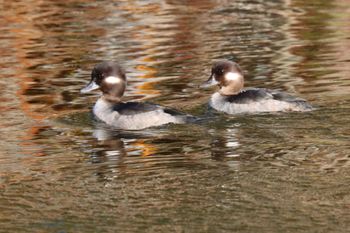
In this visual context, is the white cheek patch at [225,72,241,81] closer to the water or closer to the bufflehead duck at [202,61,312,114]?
the bufflehead duck at [202,61,312,114]

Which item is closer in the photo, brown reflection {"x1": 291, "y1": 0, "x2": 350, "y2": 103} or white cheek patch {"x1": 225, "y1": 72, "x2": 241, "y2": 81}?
white cheek patch {"x1": 225, "y1": 72, "x2": 241, "y2": 81}

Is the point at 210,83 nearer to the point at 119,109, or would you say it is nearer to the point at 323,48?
the point at 119,109

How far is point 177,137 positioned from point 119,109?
1.13 metres

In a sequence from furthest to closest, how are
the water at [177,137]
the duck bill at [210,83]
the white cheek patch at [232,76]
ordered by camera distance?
the duck bill at [210,83]
the white cheek patch at [232,76]
the water at [177,137]

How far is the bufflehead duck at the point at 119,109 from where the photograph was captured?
488 inches

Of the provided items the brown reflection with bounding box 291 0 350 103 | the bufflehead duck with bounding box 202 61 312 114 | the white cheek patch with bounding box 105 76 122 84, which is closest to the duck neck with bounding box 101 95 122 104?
the white cheek patch with bounding box 105 76 122 84

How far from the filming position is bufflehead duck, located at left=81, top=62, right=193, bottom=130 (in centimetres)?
1238

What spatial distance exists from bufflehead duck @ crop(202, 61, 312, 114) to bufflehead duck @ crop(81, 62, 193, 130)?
88 centimetres

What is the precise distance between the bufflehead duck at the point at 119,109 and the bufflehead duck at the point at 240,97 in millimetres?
878

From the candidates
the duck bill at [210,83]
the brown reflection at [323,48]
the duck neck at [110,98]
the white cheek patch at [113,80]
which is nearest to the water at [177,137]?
the brown reflection at [323,48]

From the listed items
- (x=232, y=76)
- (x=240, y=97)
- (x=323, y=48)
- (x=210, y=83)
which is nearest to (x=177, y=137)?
(x=240, y=97)

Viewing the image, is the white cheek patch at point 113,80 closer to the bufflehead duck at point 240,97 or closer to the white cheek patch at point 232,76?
Result: the bufflehead duck at point 240,97

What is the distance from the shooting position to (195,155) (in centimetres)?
1090

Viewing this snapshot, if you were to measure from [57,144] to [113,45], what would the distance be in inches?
296
